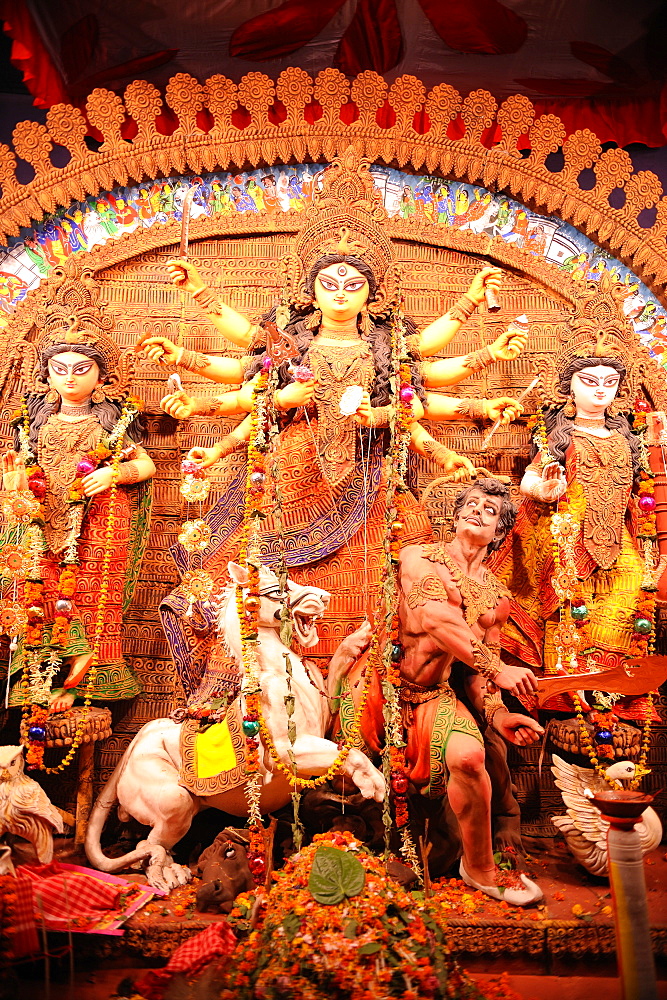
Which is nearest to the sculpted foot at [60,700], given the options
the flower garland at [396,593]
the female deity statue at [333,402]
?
the female deity statue at [333,402]

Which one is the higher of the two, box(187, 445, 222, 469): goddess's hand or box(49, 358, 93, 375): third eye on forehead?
box(49, 358, 93, 375): third eye on forehead

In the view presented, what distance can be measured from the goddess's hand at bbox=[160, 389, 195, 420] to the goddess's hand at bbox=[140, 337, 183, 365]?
154 millimetres

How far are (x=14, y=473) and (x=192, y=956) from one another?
2217 millimetres

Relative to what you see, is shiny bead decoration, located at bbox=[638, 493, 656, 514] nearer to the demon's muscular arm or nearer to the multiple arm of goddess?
the multiple arm of goddess

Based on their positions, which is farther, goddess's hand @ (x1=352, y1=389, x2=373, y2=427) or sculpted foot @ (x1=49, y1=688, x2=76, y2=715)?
goddess's hand @ (x1=352, y1=389, x2=373, y2=427)

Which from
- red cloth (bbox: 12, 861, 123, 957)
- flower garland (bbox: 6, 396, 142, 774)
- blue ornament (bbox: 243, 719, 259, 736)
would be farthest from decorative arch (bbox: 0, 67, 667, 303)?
red cloth (bbox: 12, 861, 123, 957)

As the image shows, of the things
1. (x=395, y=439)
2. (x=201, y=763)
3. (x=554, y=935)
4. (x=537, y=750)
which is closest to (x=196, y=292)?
(x=395, y=439)

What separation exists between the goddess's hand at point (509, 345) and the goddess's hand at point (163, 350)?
1474 millimetres

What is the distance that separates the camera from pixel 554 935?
155 inches

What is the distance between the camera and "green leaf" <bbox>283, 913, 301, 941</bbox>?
351 cm

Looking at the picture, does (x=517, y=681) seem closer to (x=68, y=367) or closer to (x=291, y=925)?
(x=291, y=925)

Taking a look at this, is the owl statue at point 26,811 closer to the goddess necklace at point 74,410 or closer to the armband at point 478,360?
the goddess necklace at point 74,410

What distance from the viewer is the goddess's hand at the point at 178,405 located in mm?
4547

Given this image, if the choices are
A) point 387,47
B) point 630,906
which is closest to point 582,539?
point 630,906
